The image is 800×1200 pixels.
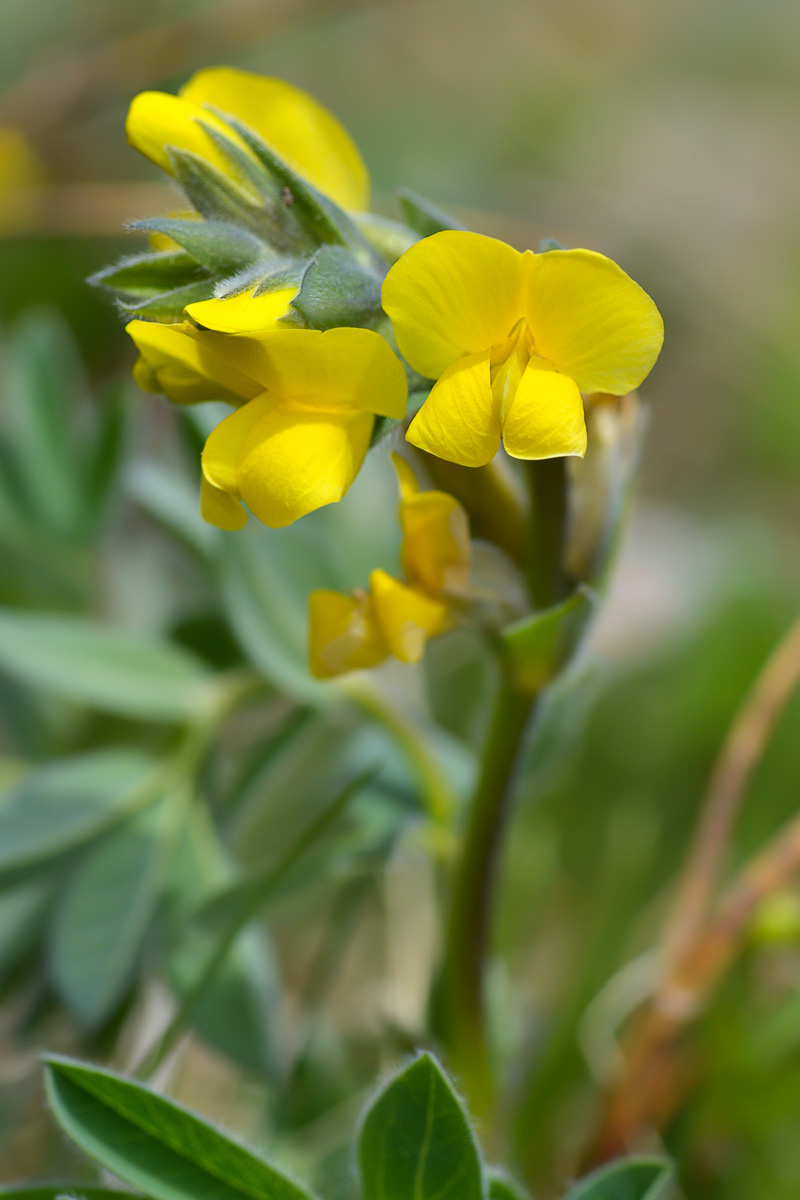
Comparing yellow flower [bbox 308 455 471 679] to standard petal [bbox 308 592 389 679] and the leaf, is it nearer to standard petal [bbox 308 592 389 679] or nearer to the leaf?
standard petal [bbox 308 592 389 679]

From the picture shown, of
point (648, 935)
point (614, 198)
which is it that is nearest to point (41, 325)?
point (648, 935)

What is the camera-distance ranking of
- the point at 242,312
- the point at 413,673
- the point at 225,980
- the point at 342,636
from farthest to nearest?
the point at 413,673 < the point at 225,980 < the point at 342,636 < the point at 242,312

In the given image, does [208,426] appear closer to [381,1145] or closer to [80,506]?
[80,506]

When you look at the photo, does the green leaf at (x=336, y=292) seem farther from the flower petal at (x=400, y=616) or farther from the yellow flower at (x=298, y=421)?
the flower petal at (x=400, y=616)

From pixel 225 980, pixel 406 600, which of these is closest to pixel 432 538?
pixel 406 600

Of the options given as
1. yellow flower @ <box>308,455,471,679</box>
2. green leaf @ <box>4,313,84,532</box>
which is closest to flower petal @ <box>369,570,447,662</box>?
yellow flower @ <box>308,455,471,679</box>

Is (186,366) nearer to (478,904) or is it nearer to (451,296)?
(451,296)

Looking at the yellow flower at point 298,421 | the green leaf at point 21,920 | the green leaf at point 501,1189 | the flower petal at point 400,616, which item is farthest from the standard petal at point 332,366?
the green leaf at point 21,920
